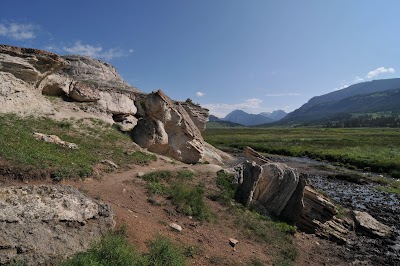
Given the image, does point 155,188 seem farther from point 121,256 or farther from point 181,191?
point 121,256

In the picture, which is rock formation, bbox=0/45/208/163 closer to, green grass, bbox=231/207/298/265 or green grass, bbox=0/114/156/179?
green grass, bbox=0/114/156/179

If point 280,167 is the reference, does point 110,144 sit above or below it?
above

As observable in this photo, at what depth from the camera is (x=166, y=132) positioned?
38.0 meters

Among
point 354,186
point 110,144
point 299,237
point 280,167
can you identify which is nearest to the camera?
point 299,237

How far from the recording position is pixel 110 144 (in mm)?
29203

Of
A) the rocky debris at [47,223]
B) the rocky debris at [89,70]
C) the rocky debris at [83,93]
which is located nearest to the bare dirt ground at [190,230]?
the rocky debris at [47,223]

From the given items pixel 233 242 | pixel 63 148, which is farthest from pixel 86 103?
pixel 233 242

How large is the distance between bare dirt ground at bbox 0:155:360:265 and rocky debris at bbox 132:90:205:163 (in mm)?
12040

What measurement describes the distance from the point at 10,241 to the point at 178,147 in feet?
92.5

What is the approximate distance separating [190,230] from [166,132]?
21.8m

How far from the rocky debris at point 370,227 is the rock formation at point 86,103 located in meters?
19.6

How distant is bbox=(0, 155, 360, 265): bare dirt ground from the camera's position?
15.2 meters

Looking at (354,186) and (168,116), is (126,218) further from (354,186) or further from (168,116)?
(354,186)

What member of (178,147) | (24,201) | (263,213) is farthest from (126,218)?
(178,147)
